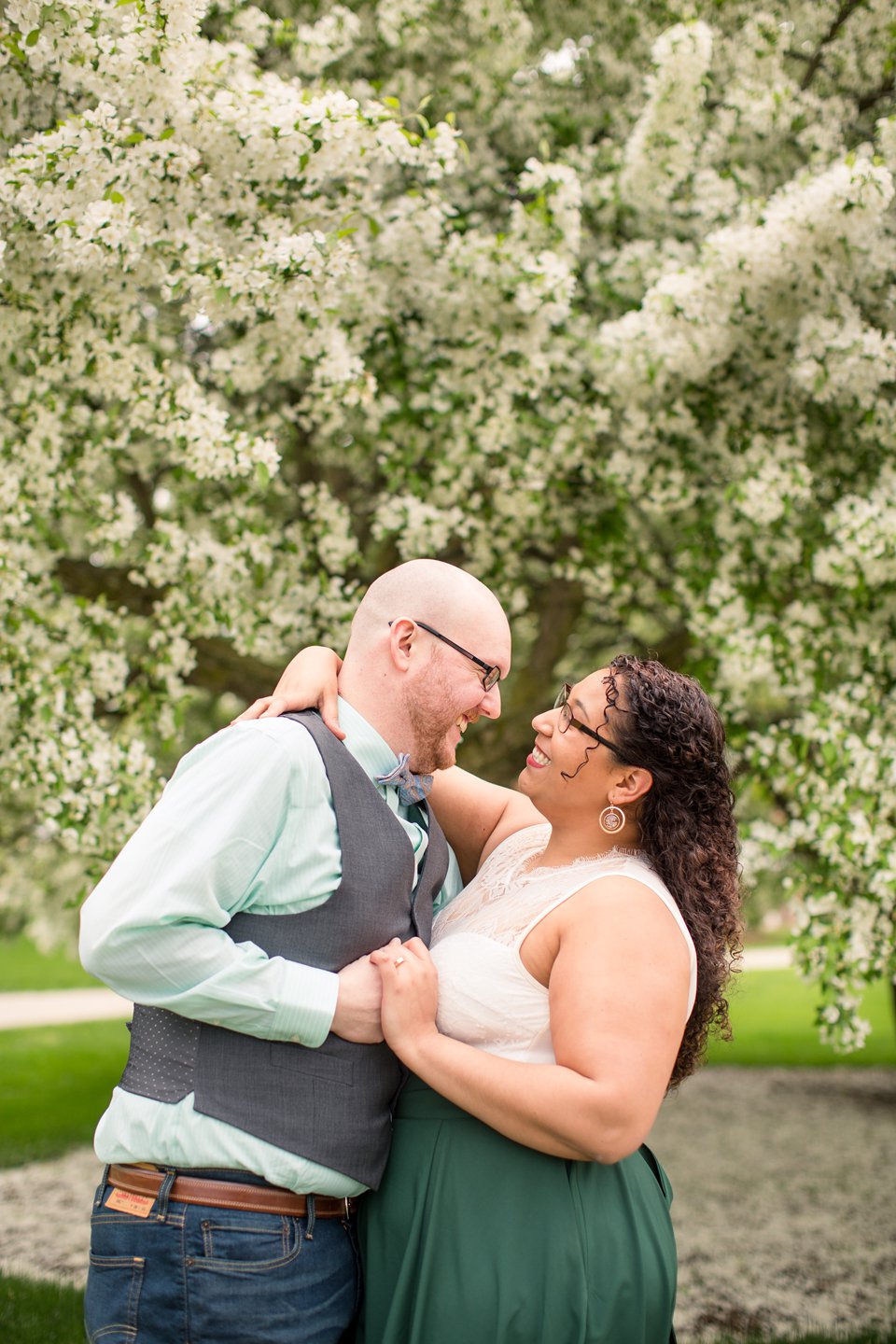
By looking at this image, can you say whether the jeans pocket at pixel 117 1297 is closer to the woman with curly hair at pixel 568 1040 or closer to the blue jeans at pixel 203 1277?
the blue jeans at pixel 203 1277

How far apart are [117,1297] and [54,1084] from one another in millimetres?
10299

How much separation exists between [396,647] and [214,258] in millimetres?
2397

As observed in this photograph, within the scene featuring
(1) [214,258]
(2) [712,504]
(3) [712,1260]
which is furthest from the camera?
(3) [712,1260]

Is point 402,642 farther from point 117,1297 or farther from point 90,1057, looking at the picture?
point 90,1057

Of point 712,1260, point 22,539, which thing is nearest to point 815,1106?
point 712,1260

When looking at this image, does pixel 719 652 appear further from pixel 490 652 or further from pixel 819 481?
pixel 490 652

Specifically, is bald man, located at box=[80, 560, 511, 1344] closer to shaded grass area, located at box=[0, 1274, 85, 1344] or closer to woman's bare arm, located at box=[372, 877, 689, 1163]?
woman's bare arm, located at box=[372, 877, 689, 1163]

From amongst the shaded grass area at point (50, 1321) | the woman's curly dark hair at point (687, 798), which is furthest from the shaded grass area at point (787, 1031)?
the woman's curly dark hair at point (687, 798)

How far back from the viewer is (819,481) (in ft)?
19.6

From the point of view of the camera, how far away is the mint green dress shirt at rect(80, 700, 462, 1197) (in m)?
2.28

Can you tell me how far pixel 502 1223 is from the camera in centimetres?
250

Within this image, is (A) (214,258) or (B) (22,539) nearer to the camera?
(A) (214,258)

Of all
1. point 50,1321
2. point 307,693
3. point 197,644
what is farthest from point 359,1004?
point 197,644

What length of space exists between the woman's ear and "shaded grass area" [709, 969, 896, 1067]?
28.3 feet
